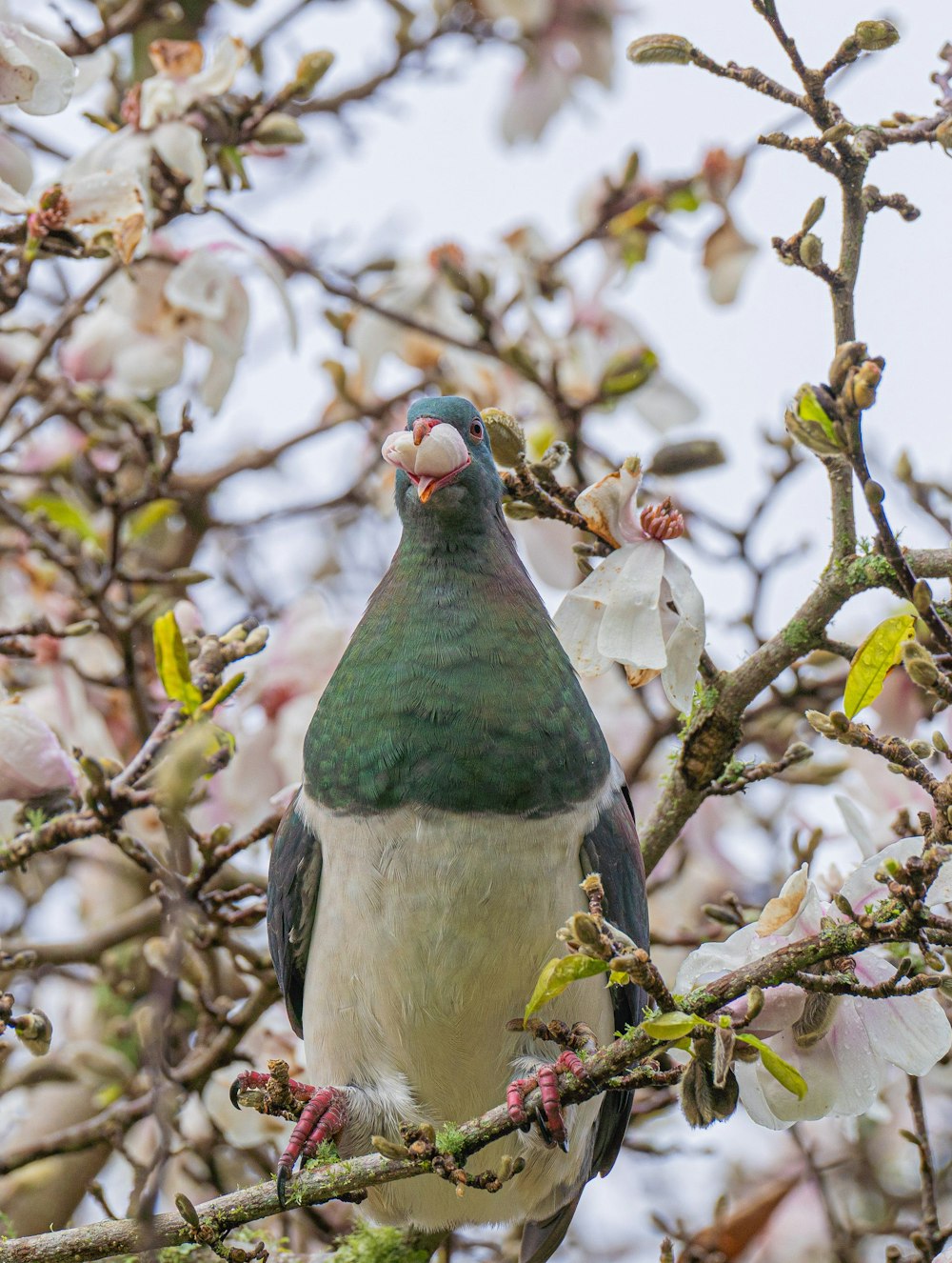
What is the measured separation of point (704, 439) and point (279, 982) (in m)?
1.16

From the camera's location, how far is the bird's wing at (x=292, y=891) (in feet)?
6.48

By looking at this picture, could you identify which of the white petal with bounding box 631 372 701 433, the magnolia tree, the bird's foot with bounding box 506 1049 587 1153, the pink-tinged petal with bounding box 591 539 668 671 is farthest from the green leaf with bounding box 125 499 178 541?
the bird's foot with bounding box 506 1049 587 1153

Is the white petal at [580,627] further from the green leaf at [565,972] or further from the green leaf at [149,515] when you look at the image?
the green leaf at [149,515]

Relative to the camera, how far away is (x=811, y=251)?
1534mm

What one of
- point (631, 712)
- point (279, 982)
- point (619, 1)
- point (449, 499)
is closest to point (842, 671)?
point (631, 712)

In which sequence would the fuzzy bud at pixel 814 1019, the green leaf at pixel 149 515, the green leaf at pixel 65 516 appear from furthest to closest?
the green leaf at pixel 149 515 → the green leaf at pixel 65 516 → the fuzzy bud at pixel 814 1019

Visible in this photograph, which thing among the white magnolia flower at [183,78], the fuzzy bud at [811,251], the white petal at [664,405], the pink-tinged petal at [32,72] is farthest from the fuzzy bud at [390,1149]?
the white petal at [664,405]

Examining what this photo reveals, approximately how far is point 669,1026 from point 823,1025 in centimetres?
31

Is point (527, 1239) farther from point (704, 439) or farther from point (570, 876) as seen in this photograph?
point (704, 439)

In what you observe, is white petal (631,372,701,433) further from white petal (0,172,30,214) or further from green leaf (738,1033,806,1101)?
green leaf (738,1033,806,1101)

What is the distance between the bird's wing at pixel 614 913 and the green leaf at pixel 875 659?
0.47 metres

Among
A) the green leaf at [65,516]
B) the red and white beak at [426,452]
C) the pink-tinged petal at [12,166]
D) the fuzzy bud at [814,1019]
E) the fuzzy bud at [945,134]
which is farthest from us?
the green leaf at [65,516]

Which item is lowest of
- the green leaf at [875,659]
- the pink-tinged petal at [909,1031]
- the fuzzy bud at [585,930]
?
the pink-tinged petal at [909,1031]

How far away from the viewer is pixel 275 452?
3139 mm
